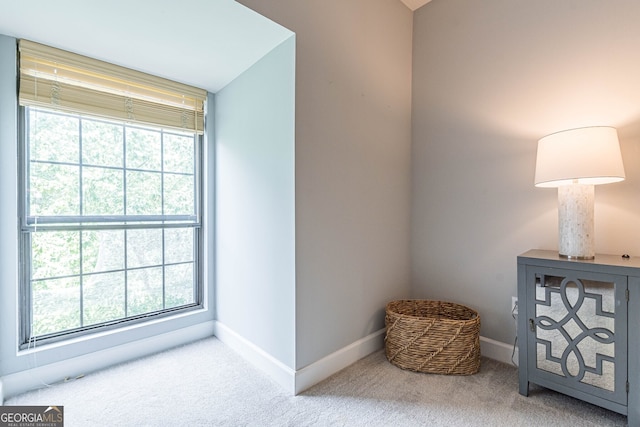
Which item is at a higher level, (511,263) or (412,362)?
(511,263)

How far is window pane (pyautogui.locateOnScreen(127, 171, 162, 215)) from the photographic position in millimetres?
2102

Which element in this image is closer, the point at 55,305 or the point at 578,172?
the point at 578,172

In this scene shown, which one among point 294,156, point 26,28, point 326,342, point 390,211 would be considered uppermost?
point 26,28

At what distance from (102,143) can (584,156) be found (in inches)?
108

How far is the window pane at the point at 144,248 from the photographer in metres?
2.12

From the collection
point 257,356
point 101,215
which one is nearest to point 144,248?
point 101,215

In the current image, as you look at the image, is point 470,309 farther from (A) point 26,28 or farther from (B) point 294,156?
(A) point 26,28

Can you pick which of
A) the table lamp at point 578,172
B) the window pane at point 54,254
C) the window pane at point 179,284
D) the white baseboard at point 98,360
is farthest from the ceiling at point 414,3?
the white baseboard at point 98,360

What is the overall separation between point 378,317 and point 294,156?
4.26ft

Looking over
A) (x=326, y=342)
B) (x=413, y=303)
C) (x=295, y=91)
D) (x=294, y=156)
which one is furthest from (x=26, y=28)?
(x=413, y=303)

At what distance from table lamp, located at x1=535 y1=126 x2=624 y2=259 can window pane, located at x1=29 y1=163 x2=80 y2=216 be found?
2698mm

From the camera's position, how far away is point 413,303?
2.19 meters

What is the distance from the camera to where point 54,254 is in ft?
5.99
